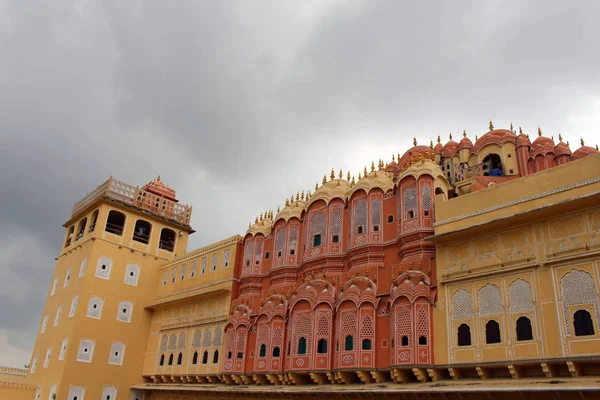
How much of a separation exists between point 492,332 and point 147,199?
23608mm

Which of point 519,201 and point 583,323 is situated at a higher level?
point 519,201

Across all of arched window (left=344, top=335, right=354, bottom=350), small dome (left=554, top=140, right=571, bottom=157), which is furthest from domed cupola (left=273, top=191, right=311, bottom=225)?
small dome (left=554, top=140, right=571, bottom=157)

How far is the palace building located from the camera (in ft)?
44.4

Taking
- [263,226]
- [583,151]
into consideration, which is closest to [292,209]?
[263,226]

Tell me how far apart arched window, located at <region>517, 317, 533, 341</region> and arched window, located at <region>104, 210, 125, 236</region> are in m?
23.0

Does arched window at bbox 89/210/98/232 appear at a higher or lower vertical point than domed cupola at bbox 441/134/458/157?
lower

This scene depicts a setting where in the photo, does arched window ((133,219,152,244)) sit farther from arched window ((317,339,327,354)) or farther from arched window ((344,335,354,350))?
arched window ((344,335,354,350))

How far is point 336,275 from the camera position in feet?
63.0

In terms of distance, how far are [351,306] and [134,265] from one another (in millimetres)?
16550

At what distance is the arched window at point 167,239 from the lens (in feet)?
106

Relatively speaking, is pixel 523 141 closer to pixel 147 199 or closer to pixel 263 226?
pixel 263 226

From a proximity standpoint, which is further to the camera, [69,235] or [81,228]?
[69,235]

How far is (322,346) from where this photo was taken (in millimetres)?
18094

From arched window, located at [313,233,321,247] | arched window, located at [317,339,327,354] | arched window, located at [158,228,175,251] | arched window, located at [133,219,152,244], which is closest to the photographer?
arched window, located at [317,339,327,354]
